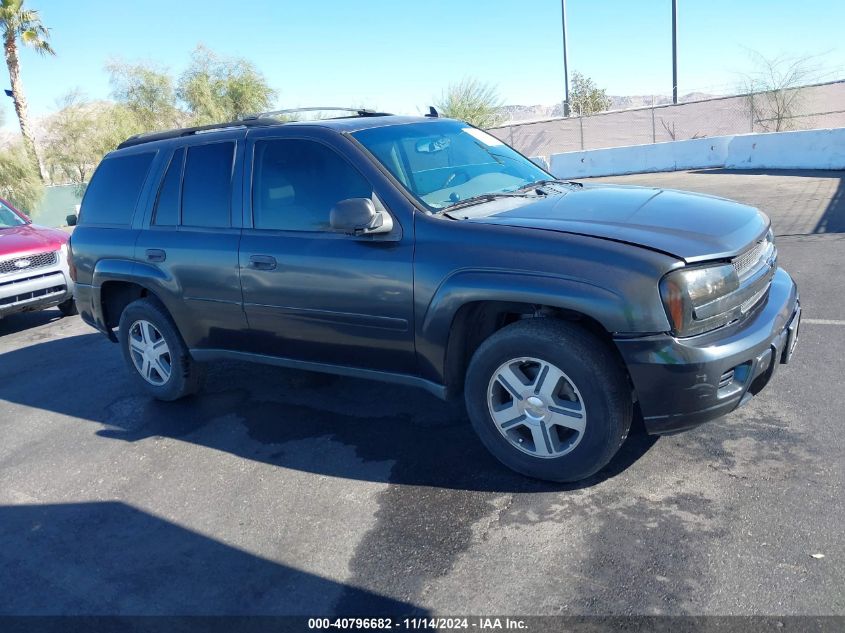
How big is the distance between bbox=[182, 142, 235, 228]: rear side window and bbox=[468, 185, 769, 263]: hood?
175 cm

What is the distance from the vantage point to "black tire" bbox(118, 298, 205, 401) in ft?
16.3

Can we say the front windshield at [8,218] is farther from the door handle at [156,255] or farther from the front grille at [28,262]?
the door handle at [156,255]

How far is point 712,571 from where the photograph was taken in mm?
2762

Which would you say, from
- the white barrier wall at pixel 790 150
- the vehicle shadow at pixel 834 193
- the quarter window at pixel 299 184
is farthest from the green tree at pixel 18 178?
the quarter window at pixel 299 184

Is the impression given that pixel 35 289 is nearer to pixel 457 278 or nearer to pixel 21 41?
pixel 457 278

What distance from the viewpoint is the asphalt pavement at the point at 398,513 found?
279 cm

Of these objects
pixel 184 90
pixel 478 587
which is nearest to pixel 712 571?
pixel 478 587

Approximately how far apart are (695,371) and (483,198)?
155 centimetres

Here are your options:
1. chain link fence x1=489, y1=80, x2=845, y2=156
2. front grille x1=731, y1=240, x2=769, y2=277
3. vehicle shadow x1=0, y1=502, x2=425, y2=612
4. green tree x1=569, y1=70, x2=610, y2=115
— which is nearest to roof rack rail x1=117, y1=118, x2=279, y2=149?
vehicle shadow x1=0, y1=502, x2=425, y2=612

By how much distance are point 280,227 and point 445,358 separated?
52.4 inches

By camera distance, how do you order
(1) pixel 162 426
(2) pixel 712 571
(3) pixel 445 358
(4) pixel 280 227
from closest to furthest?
(2) pixel 712 571, (3) pixel 445 358, (4) pixel 280 227, (1) pixel 162 426

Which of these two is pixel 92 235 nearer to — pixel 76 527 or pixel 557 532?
pixel 76 527

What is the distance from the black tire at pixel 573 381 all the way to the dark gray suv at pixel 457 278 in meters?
0.01

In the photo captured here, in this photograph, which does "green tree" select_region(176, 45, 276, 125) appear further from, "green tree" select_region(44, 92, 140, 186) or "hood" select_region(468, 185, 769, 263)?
"hood" select_region(468, 185, 769, 263)
